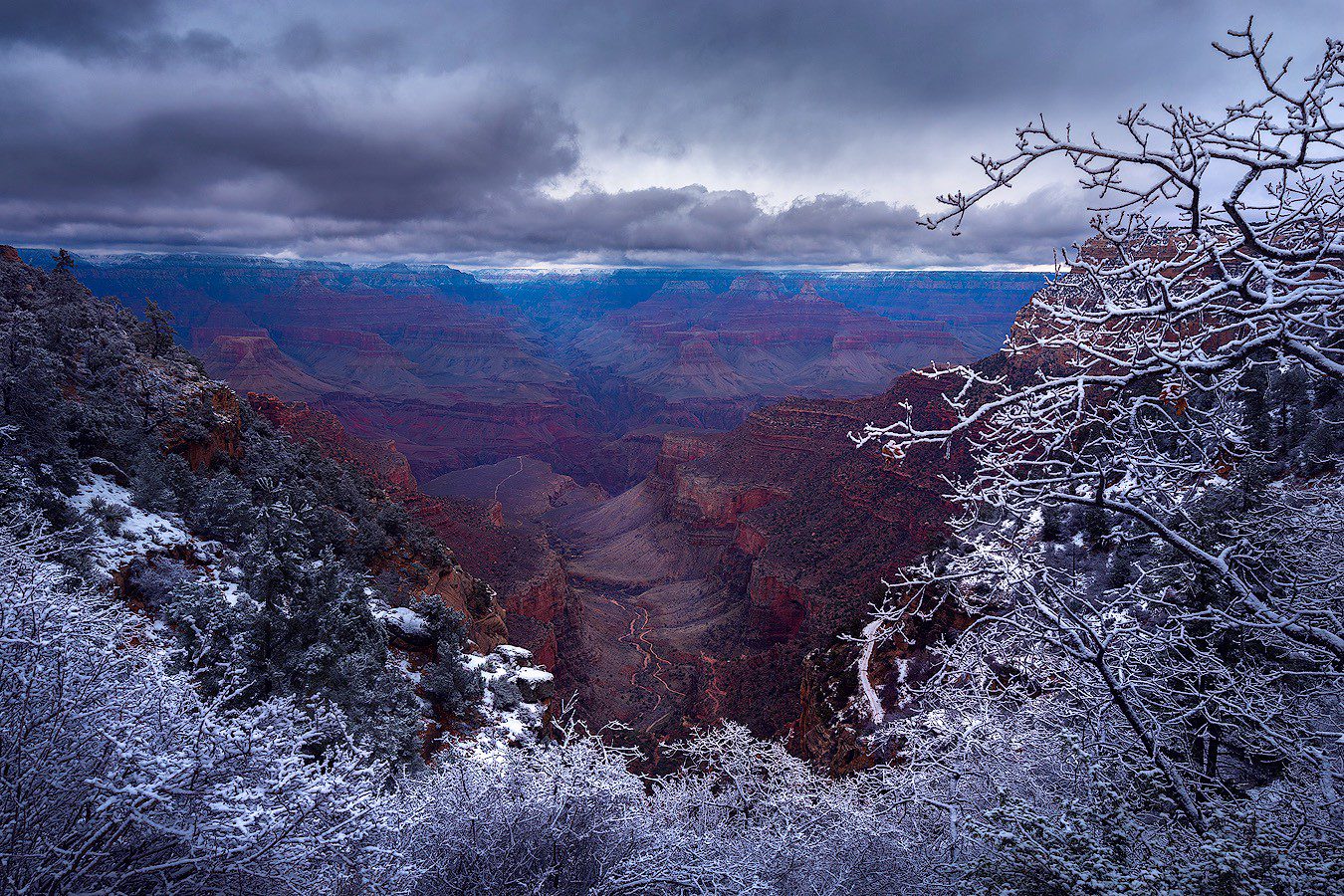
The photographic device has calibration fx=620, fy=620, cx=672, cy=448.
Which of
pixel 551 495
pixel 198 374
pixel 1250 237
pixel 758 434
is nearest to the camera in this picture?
pixel 1250 237

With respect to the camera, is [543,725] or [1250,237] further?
[543,725]

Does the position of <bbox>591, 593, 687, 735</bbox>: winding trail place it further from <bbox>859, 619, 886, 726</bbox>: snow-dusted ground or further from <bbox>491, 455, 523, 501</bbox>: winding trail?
<bbox>491, 455, 523, 501</bbox>: winding trail

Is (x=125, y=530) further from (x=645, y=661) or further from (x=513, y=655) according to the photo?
(x=645, y=661)

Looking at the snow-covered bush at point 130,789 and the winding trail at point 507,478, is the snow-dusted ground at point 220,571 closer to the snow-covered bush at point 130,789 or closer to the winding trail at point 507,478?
the snow-covered bush at point 130,789

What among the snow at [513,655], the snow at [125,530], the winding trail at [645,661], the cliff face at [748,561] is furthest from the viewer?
the winding trail at [645,661]

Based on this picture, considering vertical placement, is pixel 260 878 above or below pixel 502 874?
above

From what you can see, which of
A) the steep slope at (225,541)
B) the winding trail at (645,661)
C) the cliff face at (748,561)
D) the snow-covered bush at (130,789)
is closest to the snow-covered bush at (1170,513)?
the snow-covered bush at (130,789)

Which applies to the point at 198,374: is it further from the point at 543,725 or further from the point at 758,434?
the point at 758,434

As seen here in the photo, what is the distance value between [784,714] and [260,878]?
24920 mm

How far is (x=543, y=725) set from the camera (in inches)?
726

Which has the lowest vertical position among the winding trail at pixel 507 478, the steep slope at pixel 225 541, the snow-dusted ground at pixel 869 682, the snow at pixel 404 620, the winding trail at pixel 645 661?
the winding trail at pixel 507 478

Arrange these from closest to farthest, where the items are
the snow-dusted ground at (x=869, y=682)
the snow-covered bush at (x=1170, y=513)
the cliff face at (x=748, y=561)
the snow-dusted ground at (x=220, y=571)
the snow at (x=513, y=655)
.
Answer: the snow-covered bush at (x=1170, y=513)
the snow-dusted ground at (x=220, y=571)
the snow-dusted ground at (x=869, y=682)
the snow at (x=513, y=655)
the cliff face at (x=748, y=561)

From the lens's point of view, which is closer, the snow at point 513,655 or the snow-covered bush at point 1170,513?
the snow-covered bush at point 1170,513

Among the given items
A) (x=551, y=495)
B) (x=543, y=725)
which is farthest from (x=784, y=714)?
(x=551, y=495)
